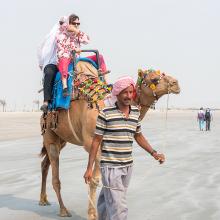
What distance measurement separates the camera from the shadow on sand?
27.3ft

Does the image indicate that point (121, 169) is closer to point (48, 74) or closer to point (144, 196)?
point (48, 74)

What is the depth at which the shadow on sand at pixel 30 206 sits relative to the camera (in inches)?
328

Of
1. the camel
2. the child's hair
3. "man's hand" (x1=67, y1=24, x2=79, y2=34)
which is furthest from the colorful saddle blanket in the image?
the child's hair

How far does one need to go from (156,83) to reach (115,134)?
6.55ft

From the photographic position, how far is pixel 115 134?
575 cm

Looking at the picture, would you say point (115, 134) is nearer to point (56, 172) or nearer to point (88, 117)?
point (88, 117)

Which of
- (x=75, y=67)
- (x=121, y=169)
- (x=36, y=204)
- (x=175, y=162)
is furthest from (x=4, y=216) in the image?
(x=175, y=162)

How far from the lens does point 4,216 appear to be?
816cm

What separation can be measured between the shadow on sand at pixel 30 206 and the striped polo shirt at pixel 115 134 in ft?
8.32

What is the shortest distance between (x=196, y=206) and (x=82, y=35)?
337cm

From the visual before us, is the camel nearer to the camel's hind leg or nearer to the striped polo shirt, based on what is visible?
the camel's hind leg

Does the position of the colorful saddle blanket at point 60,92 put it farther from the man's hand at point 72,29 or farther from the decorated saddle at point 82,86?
the man's hand at point 72,29

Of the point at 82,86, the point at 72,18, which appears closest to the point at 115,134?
the point at 82,86

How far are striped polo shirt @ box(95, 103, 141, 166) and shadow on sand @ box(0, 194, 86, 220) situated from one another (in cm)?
254
